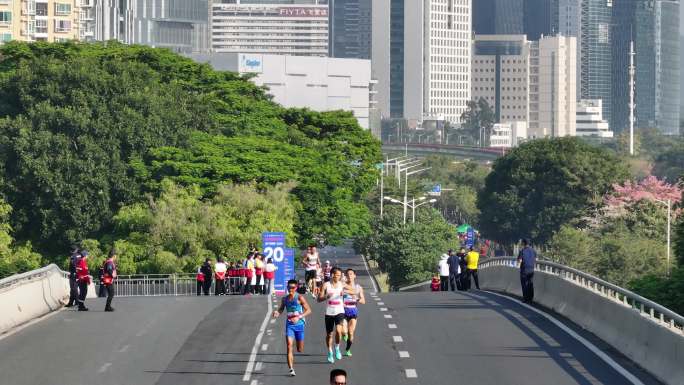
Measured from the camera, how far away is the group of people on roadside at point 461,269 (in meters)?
55.6

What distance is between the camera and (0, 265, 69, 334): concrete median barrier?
1452 inches

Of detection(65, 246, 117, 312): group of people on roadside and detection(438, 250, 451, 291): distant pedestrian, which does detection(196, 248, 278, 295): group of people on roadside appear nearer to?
detection(438, 250, 451, 291): distant pedestrian

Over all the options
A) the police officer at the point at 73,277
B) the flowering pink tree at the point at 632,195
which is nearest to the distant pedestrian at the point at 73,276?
the police officer at the point at 73,277

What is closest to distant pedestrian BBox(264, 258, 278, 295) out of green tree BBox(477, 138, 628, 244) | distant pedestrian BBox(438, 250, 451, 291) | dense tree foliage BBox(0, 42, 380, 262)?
distant pedestrian BBox(438, 250, 451, 291)

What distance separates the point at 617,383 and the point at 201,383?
6930mm

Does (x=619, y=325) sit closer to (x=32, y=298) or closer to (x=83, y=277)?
(x=32, y=298)

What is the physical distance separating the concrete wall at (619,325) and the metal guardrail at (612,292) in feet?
0.53

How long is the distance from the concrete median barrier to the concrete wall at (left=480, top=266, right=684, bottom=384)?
12.8 metres

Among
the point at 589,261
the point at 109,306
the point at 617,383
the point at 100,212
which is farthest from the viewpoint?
the point at 589,261

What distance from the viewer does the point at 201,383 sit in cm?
2742

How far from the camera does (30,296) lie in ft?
131

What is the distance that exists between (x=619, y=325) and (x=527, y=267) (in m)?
11.2

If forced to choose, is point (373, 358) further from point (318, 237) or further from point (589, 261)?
point (589, 261)

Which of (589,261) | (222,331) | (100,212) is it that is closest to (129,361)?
(222,331)
